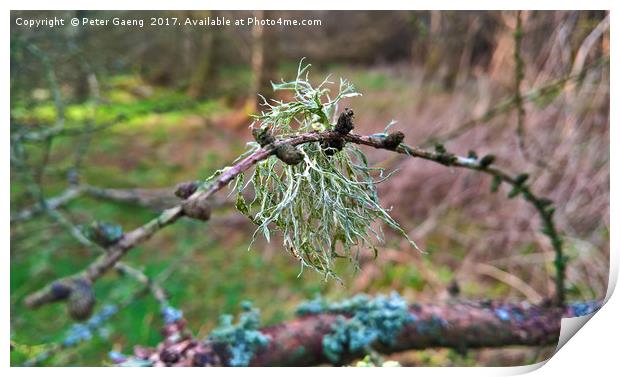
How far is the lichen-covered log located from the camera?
490 mm

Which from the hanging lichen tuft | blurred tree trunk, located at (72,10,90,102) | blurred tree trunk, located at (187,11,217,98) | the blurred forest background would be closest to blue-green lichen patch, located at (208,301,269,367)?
the hanging lichen tuft

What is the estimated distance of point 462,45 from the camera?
1.52 metres

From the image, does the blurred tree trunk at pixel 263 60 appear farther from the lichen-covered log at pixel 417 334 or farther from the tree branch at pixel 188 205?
the tree branch at pixel 188 205

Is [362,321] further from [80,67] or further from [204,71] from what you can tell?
[204,71]

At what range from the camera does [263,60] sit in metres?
1.50

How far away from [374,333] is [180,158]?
1016 millimetres

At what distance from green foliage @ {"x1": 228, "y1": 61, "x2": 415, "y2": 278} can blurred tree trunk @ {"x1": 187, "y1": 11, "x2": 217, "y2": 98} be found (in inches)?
50.0

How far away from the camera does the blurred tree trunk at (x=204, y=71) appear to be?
156 centimetres

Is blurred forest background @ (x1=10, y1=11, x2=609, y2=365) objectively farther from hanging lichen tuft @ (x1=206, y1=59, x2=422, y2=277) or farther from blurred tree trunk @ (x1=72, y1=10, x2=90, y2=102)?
hanging lichen tuft @ (x1=206, y1=59, x2=422, y2=277)

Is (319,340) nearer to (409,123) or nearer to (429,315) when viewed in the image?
(429,315)

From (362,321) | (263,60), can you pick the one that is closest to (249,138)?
(263,60)

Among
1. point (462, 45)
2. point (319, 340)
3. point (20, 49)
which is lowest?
point (319, 340)

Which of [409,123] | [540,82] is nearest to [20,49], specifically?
[409,123]

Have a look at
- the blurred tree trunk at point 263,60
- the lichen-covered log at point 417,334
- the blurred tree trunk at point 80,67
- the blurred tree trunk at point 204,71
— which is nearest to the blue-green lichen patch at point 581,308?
the lichen-covered log at point 417,334
